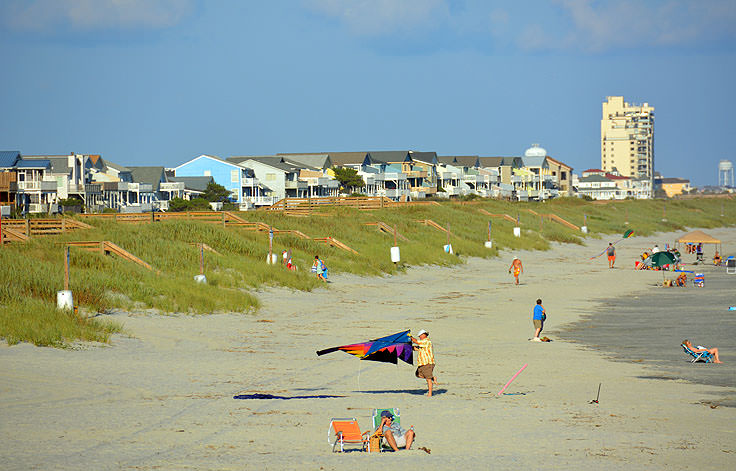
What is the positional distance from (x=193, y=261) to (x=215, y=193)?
2371 inches

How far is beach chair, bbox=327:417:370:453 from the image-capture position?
462 inches

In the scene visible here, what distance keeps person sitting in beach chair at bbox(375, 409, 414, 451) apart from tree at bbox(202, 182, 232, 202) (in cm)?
8023

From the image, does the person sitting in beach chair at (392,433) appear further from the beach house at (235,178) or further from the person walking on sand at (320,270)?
the beach house at (235,178)

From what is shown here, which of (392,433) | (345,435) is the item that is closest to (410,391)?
(392,433)

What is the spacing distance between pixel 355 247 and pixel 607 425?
3147cm

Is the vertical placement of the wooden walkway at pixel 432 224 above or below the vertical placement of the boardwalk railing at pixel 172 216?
below

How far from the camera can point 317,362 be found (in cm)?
1873

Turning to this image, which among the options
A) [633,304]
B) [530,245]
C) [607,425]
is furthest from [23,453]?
[530,245]

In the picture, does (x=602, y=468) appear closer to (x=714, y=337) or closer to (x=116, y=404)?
(x=116, y=404)

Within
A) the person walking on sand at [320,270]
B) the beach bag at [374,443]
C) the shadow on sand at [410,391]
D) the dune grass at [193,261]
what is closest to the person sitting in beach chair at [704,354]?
the shadow on sand at [410,391]

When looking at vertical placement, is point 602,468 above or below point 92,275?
below

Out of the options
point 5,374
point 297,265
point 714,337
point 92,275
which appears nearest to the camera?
point 5,374

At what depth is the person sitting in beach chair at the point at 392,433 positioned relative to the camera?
11.9m

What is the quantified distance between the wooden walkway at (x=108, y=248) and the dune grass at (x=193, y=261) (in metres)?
0.67
